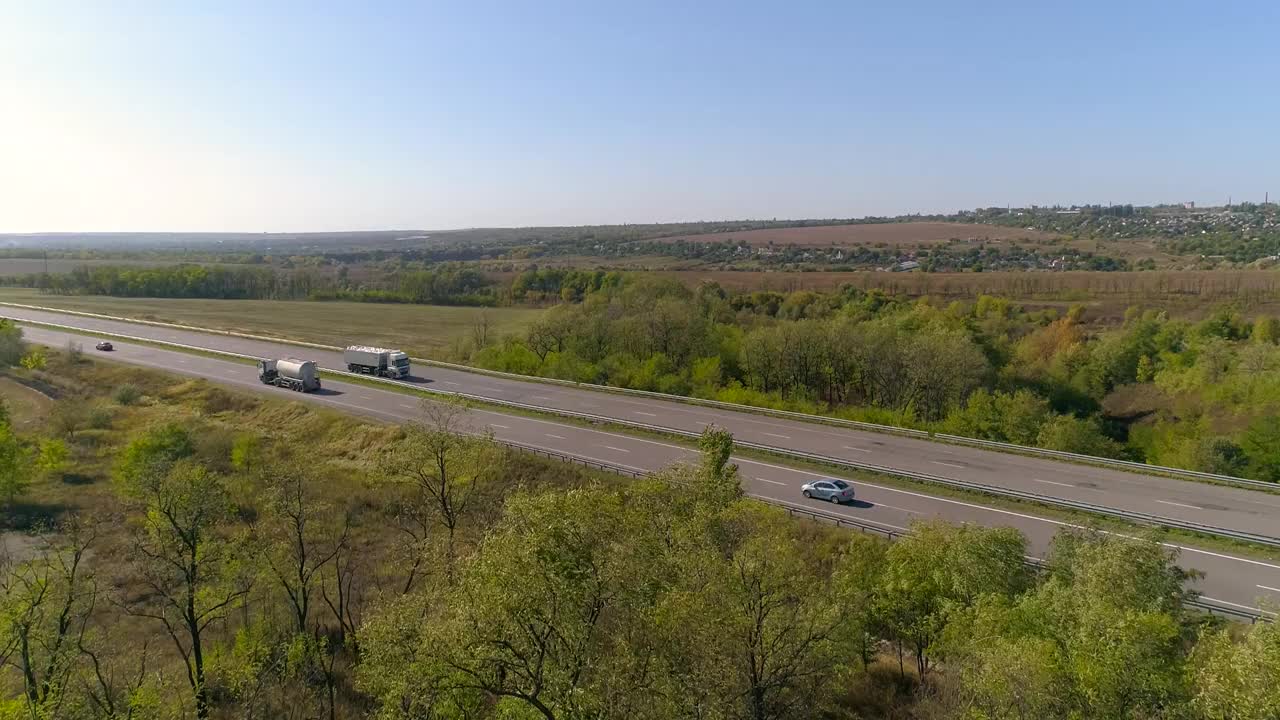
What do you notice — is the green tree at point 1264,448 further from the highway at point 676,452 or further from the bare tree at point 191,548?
the bare tree at point 191,548

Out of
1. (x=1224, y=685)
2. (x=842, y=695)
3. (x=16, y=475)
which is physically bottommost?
(x=842, y=695)

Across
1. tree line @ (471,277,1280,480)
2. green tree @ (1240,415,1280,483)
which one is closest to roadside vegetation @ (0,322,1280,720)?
tree line @ (471,277,1280,480)

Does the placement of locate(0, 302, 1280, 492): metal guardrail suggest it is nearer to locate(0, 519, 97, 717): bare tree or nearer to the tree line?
the tree line

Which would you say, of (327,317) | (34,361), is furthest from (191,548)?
(327,317)

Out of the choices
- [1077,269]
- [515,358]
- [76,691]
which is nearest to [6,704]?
[76,691]

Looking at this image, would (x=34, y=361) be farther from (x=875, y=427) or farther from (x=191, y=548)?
(x=875, y=427)

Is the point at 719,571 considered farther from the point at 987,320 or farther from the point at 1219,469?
the point at 987,320
